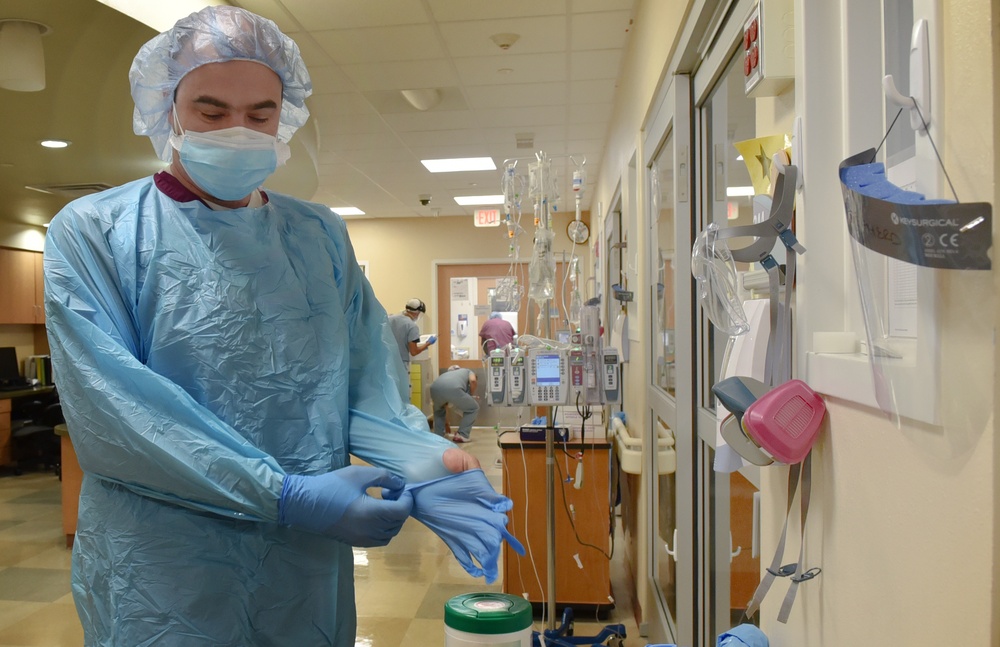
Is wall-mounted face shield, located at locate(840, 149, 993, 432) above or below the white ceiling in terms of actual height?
below

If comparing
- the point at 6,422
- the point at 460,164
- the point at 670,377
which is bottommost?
the point at 6,422

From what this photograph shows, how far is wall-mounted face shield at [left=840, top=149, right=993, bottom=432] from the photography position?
0.55m

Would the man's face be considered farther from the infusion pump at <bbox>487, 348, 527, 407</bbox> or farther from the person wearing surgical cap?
the infusion pump at <bbox>487, 348, 527, 407</bbox>

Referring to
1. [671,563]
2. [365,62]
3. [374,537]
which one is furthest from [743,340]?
[365,62]

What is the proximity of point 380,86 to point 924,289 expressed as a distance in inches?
164

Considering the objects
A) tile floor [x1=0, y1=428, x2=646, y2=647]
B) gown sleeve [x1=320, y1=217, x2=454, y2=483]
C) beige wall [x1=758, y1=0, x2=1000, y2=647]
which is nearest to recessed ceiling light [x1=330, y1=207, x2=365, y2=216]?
tile floor [x1=0, y1=428, x2=646, y2=647]

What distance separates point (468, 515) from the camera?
46.8 inches

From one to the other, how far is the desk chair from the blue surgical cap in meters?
5.98

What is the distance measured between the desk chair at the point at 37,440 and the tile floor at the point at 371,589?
1647 mm

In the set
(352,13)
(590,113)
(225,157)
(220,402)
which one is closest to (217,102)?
(225,157)

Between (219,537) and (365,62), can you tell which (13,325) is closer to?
(365,62)

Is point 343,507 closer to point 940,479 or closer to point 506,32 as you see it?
point 940,479

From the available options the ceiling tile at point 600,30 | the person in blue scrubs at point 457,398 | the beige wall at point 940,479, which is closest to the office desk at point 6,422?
the person in blue scrubs at point 457,398

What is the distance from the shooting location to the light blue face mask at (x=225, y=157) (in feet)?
3.97
